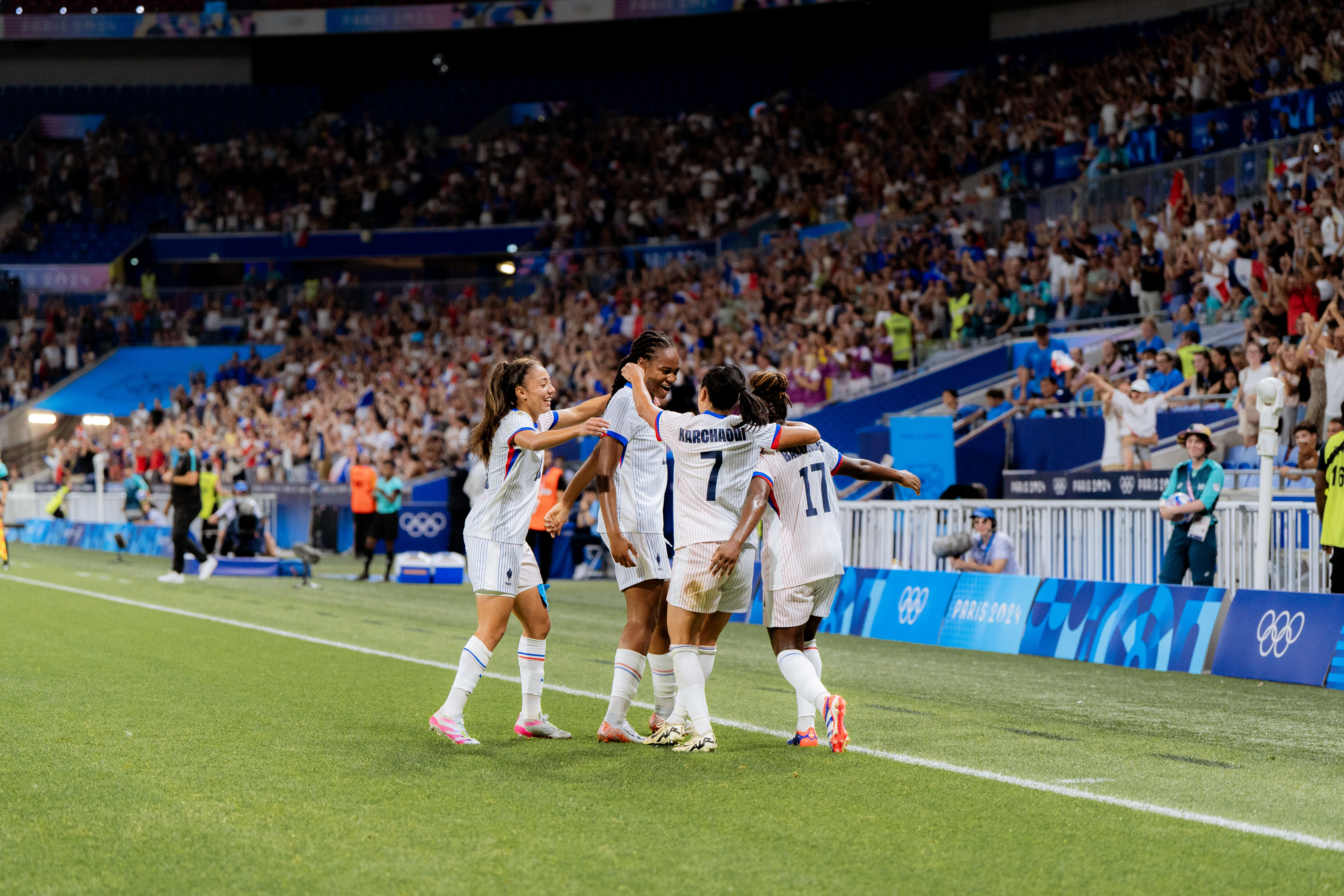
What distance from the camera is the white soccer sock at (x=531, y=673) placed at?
7.48m

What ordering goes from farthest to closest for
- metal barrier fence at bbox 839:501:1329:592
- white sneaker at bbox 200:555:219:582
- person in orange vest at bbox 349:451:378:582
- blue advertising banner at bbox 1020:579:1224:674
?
1. person in orange vest at bbox 349:451:378:582
2. white sneaker at bbox 200:555:219:582
3. metal barrier fence at bbox 839:501:1329:592
4. blue advertising banner at bbox 1020:579:1224:674

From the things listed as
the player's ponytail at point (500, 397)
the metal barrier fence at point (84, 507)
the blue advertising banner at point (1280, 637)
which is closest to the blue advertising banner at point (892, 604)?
the blue advertising banner at point (1280, 637)

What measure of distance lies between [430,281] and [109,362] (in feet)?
36.3

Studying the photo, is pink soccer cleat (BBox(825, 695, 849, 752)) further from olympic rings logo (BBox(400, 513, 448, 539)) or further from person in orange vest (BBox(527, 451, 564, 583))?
olympic rings logo (BBox(400, 513, 448, 539))

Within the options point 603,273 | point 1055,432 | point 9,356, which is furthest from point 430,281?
point 1055,432

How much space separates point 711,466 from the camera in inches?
274

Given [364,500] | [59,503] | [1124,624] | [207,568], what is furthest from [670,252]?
[1124,624]

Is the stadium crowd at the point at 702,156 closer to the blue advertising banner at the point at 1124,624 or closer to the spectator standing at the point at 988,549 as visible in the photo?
the spectator standing at the point at 988,549

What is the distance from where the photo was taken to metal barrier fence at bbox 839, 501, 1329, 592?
1220 centimetres

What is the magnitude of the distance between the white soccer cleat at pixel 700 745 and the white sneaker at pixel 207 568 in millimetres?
14555

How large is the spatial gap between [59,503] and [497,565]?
2691 centimetres

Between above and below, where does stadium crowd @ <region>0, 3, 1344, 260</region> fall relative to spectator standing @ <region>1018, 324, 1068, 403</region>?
above

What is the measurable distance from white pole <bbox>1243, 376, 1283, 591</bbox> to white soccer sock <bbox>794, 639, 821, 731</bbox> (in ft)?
18.5

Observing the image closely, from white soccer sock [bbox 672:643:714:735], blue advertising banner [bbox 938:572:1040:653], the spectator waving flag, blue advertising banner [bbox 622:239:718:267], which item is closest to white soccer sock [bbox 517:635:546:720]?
white soccer sock [bbox 672:643:714:735]
